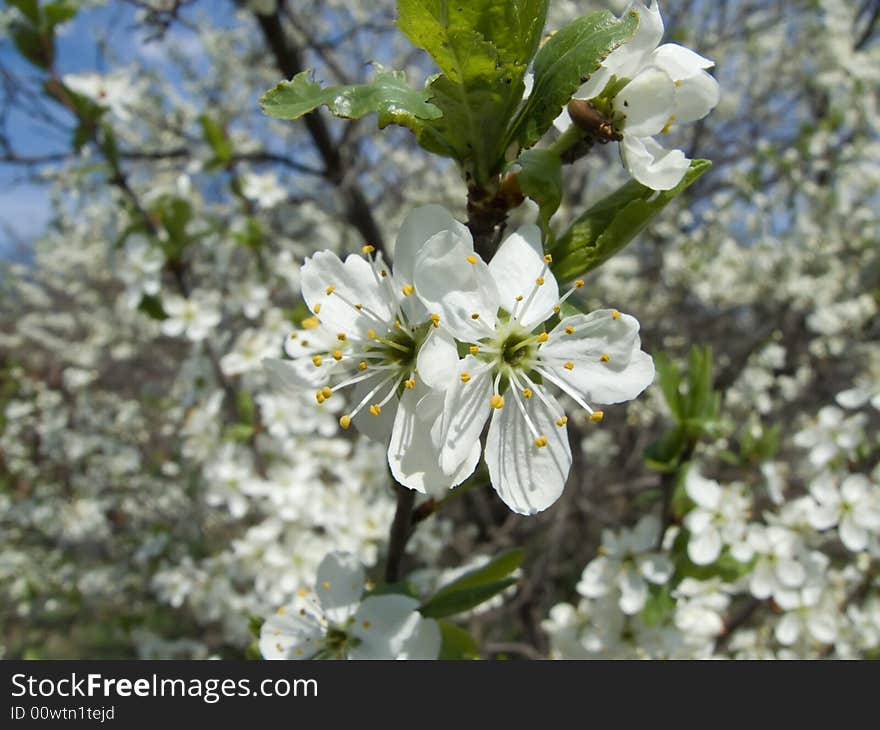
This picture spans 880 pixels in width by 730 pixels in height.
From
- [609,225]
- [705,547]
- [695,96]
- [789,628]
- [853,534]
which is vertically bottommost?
[789,628]

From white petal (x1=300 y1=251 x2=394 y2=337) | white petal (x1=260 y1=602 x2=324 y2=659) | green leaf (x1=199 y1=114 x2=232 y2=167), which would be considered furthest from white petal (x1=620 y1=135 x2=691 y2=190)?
green leaf (x1=199 y1=114 x2=232 y2=167)

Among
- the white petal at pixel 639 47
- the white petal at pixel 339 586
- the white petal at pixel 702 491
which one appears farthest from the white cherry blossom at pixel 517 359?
the white petal at pixel 702 491

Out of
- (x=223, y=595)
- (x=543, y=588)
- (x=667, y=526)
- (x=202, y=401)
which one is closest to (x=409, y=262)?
(x=667, y=526)

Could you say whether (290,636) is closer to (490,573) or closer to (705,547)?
(490,573)

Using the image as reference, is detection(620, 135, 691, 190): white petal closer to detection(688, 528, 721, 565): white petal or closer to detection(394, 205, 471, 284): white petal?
detection(394, 205, 471, 284): white petal

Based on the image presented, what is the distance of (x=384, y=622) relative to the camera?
3.84 feet

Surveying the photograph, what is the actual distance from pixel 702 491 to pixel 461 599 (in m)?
0.81

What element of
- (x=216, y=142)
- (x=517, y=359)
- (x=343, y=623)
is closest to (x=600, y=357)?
(x=517, y=359)

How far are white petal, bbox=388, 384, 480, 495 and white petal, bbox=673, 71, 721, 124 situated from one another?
1.80 ft

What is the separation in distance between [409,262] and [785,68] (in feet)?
18.0

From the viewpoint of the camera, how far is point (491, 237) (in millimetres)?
975

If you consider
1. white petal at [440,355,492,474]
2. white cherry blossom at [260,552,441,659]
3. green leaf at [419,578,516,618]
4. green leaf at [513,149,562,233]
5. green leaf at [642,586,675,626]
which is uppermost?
green leaf at [513,149,562,233]

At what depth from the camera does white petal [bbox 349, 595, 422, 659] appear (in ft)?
3.79

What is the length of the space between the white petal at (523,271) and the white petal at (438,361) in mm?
118
